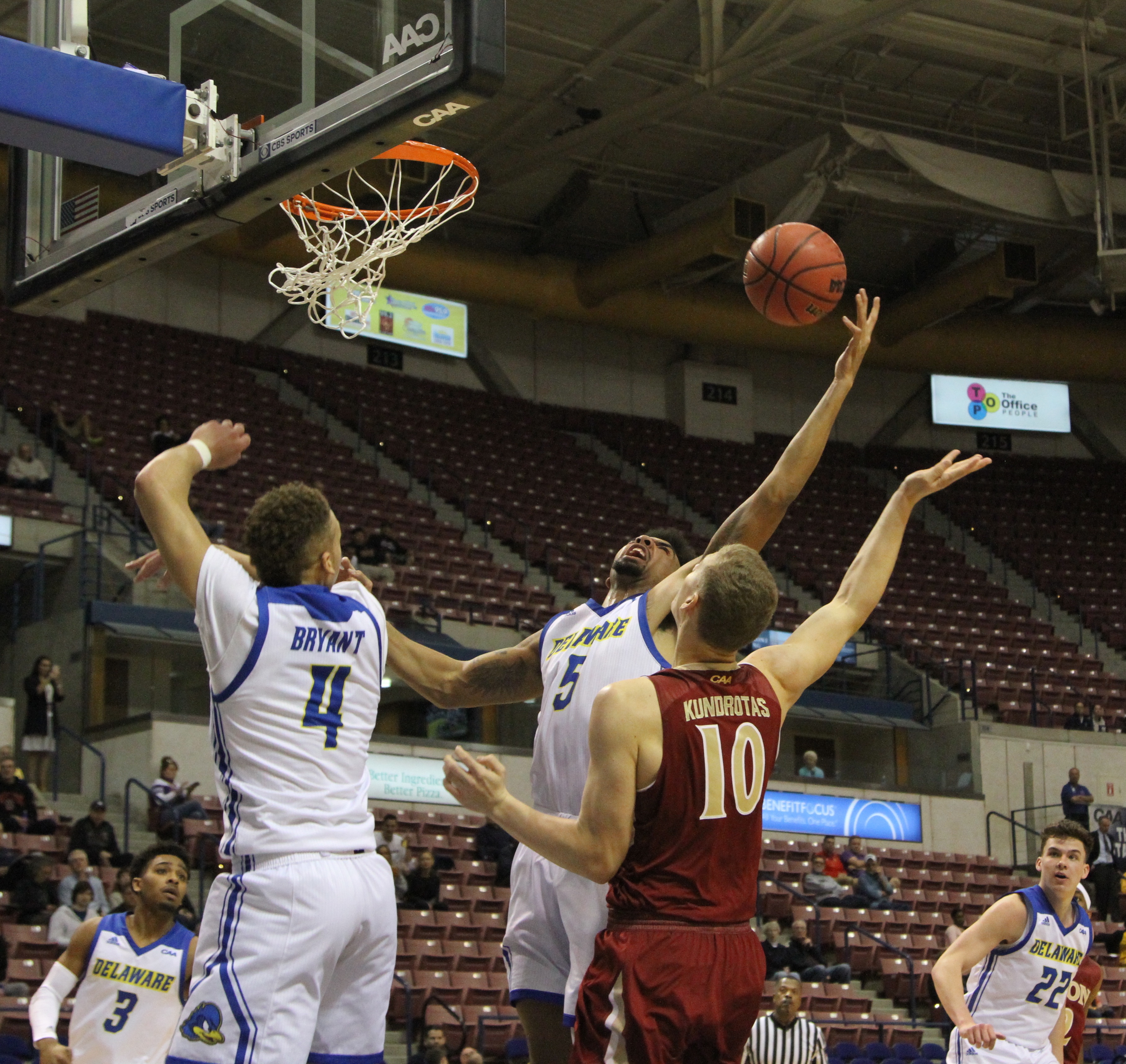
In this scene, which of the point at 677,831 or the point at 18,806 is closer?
the point at 677,831

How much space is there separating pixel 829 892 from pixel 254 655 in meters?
13.3

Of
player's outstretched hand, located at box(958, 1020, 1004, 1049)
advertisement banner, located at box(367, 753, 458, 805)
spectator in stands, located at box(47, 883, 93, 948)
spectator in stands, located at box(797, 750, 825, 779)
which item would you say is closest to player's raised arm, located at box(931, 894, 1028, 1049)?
player's outstretched hand, located at box(958, 1020, 1004, 1049)

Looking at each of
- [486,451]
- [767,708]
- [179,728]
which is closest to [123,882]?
[179,728]

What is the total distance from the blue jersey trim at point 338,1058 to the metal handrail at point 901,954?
11155 mm

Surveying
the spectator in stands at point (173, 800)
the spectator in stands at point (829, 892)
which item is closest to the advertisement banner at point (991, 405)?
the spectator in stands at point (829, 892)

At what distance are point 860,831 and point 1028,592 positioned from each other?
30.5ft

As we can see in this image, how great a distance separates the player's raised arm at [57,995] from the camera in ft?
18.0

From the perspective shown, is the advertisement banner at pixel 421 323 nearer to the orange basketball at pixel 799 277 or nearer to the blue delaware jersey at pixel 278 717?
the orange basketball at pixel 799 277

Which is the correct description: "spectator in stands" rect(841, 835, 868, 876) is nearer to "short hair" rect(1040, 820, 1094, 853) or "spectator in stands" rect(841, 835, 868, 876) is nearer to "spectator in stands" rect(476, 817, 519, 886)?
"spectator in stands" rect(476, 817, 519, 886)

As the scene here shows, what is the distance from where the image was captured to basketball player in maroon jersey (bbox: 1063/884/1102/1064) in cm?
686

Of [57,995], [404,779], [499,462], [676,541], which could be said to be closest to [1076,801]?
[404,779]

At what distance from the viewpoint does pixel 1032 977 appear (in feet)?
21.7

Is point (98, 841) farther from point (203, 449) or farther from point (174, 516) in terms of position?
point (174, 516)

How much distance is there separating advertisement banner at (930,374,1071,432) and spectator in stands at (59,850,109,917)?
2117 centimetres
